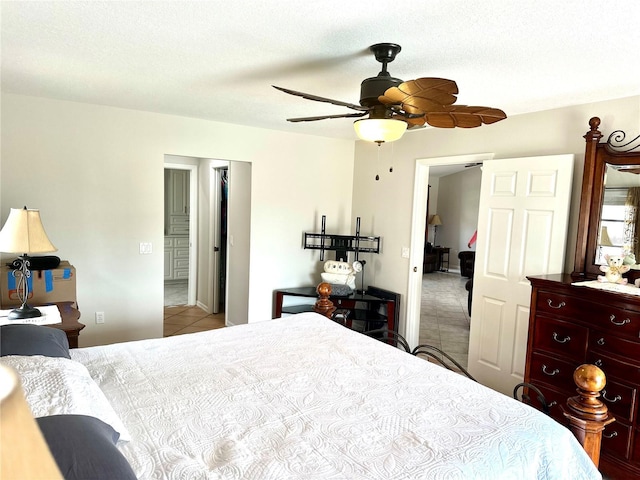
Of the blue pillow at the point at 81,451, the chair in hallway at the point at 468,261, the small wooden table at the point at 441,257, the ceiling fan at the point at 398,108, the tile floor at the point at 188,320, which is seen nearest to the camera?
the blue pillow at the point at 81,451

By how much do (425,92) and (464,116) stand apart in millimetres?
365

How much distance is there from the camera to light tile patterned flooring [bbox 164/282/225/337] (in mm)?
4912

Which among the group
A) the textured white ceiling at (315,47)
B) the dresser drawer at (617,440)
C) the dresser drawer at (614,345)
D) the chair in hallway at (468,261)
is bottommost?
the dresser drawer at (617,440)

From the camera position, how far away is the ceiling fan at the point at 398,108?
169 cm

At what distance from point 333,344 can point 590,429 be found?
1.19m

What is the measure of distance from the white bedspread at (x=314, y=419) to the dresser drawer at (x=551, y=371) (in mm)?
1201

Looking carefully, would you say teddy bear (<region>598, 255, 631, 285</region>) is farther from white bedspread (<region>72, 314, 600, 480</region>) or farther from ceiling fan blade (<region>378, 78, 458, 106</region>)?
ceiling fan blade (<region>378, 78, 458, 106</region>)

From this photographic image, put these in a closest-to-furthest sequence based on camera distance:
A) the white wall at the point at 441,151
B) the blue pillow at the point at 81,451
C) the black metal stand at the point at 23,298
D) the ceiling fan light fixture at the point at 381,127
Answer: the blue pillow at the point at 81,451 < the ceiling fan light fixture at the point at 381,127 < the black metal stand at the point at 23,298 < the white wall at the point at 441,151

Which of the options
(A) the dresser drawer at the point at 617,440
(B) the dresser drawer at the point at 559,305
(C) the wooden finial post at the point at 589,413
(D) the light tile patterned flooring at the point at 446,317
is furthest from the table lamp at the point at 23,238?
(D) the light tile patterned flooring at the point at 446,317

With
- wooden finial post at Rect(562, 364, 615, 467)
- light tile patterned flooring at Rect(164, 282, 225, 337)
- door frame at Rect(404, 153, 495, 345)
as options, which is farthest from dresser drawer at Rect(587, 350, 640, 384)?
light tile patterned flooring at Rect(164, 282, 225, 337)

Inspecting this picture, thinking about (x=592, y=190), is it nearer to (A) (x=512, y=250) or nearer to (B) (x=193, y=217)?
(A) (x=512, y=250)

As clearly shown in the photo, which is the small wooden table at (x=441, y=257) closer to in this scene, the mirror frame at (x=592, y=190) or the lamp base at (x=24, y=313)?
the mirror frame at (x=592, y=190)

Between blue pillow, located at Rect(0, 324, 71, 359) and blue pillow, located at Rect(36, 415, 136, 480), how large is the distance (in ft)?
2.35

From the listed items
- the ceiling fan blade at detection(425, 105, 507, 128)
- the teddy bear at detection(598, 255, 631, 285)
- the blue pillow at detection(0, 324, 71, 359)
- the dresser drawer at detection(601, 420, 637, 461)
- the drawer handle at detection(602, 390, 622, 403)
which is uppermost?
the ceiling fan blade at detection(425, 105, 507, 128)
